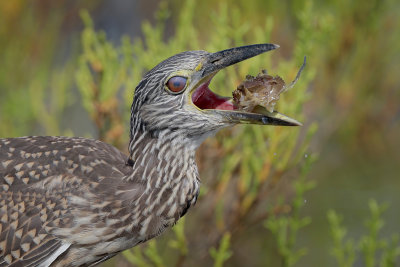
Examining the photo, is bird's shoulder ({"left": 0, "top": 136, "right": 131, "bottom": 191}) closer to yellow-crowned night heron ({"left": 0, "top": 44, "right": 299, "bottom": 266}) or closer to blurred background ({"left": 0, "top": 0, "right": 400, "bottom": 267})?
yellow-crowned night heron ({"left": 0, "top": 44, "right": 299, "bottom": 266})

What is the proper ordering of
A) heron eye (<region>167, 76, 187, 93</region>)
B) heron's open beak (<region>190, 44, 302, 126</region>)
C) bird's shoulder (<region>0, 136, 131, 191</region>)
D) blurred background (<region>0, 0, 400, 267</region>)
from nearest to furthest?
heron's open beak (<region>190, 44, 302, 126</region>), heron eye (<region>167, 76, 187, 93</region>), bird's shoulder (<region>0, 136, 131, 191</region>), blurred background (<region>0, 0, 400, 267</region>)

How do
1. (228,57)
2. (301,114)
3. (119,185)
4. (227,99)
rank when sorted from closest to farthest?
(228,57), (227,99), (119,185), (301,114)

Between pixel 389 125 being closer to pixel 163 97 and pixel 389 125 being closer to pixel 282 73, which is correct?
pixel 282 73

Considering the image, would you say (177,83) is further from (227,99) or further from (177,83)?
(227,99)

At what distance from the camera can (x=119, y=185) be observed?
345cm

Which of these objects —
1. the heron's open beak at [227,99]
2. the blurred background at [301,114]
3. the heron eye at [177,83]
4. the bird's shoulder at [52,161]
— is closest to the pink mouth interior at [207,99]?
the heron's open beak at [227,99]

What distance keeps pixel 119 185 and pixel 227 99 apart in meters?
0.77

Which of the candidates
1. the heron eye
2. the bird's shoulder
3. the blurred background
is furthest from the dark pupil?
the blurred background

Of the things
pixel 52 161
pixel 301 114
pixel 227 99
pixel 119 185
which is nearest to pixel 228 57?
pixel 227 99

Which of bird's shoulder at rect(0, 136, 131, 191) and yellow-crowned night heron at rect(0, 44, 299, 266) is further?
bird's shoulder at rect(0, 136, 131, 191)

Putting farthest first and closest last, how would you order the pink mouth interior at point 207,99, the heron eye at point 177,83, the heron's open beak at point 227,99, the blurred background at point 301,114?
the blurred background at point 301,114 → the pink mouth interior at point 207,99 → the heron eye at point 177,83 → the heron's open beak at point 227,99

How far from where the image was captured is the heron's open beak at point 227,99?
3082mm

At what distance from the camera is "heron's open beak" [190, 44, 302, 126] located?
3082 millimetres

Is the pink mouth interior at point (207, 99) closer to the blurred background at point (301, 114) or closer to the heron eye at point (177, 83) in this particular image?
the heron eye at point (177, 83)
